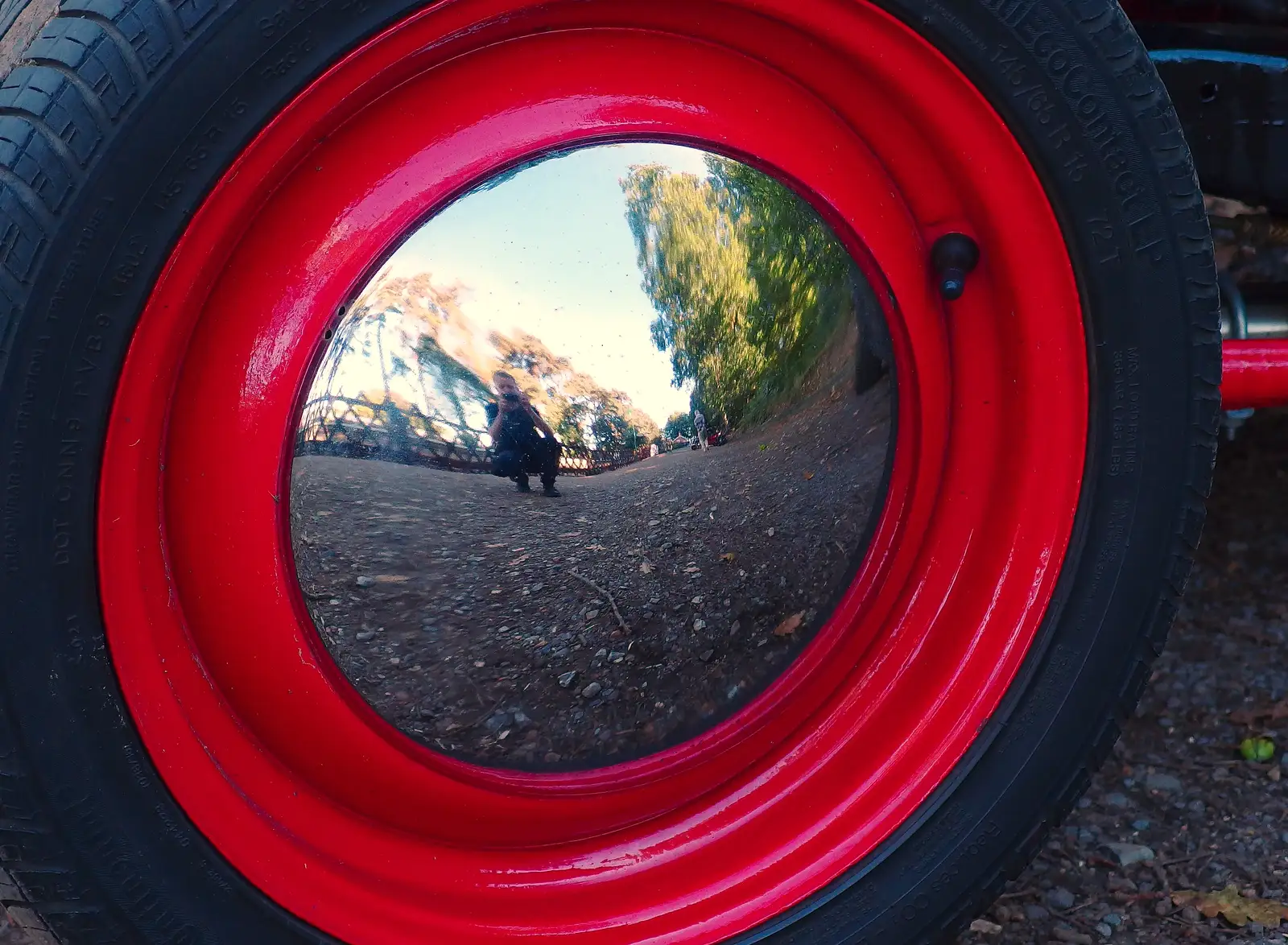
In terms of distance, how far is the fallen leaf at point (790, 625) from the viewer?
1.29 m

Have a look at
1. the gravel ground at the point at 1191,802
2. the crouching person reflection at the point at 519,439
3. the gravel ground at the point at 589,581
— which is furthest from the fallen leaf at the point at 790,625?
Result: the gravel ground at the point at 1191,802

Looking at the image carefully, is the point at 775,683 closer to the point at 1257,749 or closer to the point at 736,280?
the point at 736,280

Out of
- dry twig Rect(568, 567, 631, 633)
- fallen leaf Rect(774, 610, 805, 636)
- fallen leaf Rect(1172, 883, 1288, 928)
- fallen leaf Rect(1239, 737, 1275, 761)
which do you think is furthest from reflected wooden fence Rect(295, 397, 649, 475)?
fallen leaf Rect(1239, 737, 1275, 761)

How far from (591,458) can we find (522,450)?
0.27ft

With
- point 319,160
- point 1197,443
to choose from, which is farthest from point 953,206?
point 319,160

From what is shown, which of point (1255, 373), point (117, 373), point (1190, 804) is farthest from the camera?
point (1190, 804)

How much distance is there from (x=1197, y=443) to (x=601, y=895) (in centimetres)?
96

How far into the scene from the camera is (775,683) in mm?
1326

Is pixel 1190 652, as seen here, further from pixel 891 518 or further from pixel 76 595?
pixel 76 595

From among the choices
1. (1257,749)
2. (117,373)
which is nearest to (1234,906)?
(1257,749)

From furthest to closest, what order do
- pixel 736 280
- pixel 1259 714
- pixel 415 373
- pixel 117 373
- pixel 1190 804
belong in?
pixel 1259 714 < pixel 1190 804 < pixel 736 280 < pixel 415 373 < pixel 117 373

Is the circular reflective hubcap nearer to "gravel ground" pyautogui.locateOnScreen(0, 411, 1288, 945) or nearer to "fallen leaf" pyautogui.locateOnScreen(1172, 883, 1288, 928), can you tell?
"gravel ground" pyautogui.locateOnScreen(0, 411, 1288, 945)

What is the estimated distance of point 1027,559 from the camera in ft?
4.20

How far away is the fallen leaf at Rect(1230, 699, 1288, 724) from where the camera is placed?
A: 76.4 inches
